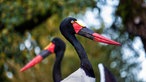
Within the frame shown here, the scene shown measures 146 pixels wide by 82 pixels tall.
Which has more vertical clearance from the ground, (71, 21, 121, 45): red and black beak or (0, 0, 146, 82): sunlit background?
(71, 21, 121, 45): red and black beak

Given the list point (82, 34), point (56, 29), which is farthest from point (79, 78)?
point (56, 29)

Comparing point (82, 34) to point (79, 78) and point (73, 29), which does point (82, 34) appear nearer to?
point (73, 29)

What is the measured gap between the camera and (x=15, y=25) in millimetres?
8961

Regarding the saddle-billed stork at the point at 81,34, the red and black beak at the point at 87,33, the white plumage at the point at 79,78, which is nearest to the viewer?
the white plumage at the point at 79,78

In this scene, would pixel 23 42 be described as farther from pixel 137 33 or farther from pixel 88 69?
pixel 88 69

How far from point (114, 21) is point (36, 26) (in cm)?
196

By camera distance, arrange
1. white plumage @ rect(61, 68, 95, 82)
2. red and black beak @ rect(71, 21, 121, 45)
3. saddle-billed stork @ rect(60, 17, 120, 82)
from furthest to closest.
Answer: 1. red and black beak @ rect(71, 21, 121, 45)
2. saddle-billed stork @ rect(60, 17, 120, 82)
3. white plumage @ rect(61, 68, 95, 82)

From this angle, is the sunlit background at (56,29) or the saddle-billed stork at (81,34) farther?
the sunlit background at (56,29)

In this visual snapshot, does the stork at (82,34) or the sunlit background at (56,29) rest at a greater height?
the stork at (82,34)

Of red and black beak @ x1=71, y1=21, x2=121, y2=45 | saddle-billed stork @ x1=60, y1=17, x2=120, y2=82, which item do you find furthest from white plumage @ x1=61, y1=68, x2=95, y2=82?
red and black beak @ x1=71, y1=21, x2=121, y2=45

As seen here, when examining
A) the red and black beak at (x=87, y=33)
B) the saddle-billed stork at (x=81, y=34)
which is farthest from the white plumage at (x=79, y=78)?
the red and black beak at (x=87, y=33)

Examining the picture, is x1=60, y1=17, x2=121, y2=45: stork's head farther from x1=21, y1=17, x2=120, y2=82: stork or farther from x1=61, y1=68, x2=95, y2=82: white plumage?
x1=61, y1=68, x2=95, y2=82: white plumage

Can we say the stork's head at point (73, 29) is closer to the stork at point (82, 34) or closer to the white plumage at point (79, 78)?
the stork at point (82, 34)

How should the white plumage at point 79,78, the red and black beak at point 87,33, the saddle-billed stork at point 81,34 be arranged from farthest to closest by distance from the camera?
the red and black beak at point 87,33 < the saddle-billed stork at point 81,34 < the white plumage at point 79,78
